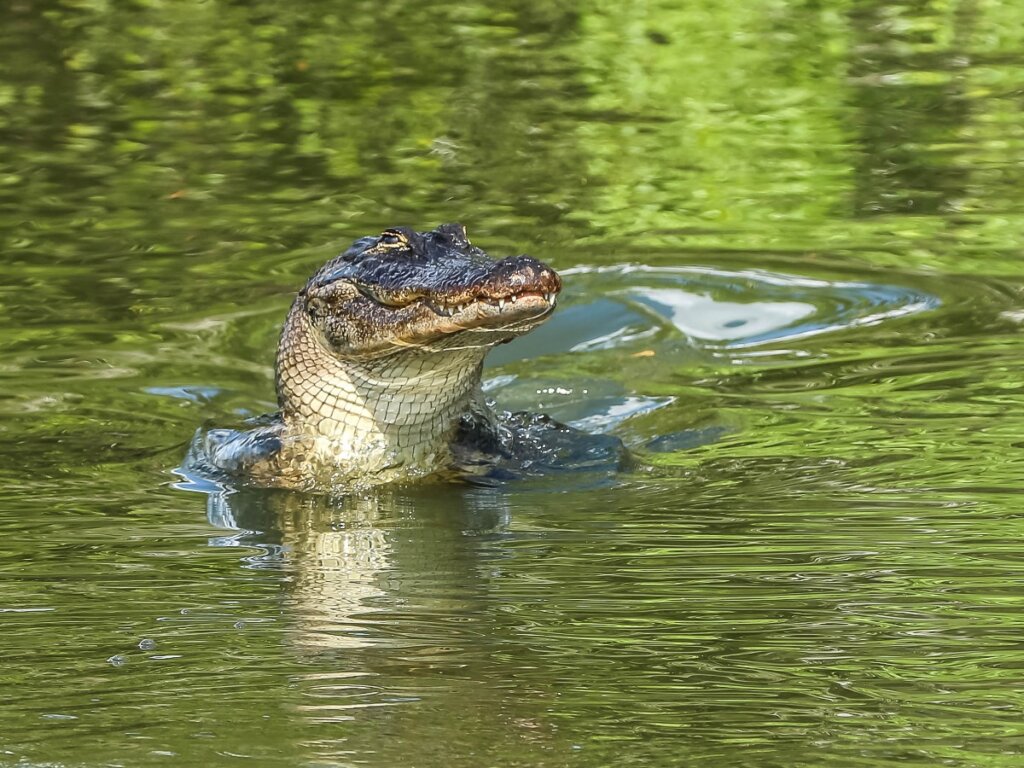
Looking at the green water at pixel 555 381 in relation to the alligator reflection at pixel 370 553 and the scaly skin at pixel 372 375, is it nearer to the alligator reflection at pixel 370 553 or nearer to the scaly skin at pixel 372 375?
the alligator reflection at pixel 370 553

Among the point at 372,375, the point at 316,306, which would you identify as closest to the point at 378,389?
the point at 372,375

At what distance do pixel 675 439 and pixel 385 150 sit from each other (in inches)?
243

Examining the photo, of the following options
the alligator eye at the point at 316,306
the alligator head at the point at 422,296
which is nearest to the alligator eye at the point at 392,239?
the alligator head at the point at 422,296

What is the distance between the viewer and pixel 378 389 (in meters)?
6.26

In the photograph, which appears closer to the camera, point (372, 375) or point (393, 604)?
point (393, 604)

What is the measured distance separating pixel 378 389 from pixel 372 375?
63mm

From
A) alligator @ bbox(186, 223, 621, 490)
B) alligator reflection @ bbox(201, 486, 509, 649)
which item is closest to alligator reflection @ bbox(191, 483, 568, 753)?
alligator reflection @ bbox(201, 486, 509, 649)

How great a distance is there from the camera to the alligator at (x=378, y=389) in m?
5.87

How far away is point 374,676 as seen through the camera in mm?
3830

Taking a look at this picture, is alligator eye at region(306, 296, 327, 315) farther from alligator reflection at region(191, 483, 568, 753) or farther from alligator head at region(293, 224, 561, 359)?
alligator reflection at region(191, 483, 568, 753)

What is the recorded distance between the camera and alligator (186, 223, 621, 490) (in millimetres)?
5867

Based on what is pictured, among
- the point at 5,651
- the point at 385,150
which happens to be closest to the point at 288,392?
the point at 5,651

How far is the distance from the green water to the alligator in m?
0.24

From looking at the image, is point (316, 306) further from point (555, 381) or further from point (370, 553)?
point (555, 381)
